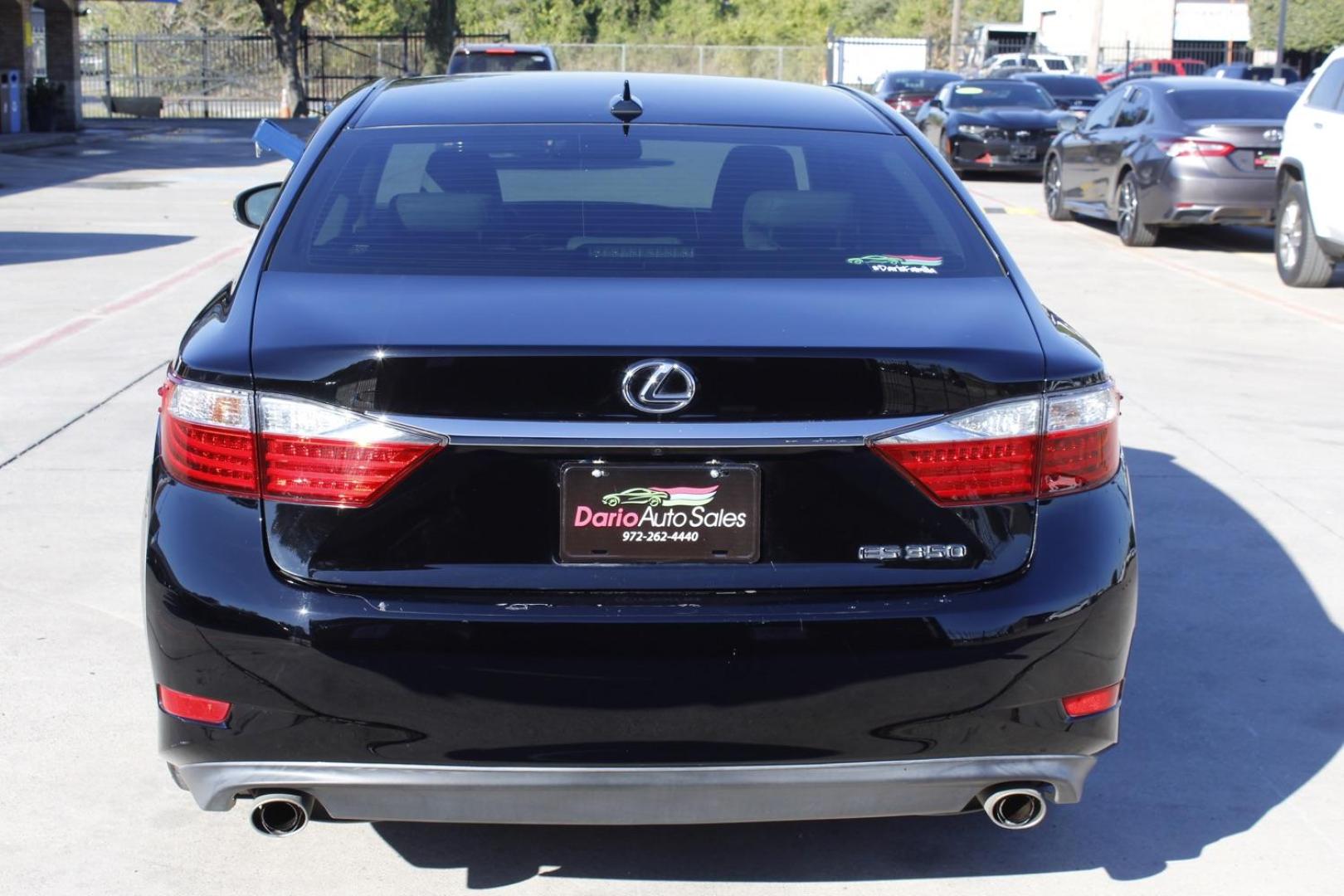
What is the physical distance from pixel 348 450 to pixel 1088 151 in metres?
15.4

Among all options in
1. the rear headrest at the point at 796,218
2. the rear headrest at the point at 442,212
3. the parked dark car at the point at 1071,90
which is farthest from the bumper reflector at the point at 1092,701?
the parked dark car at the point at 1071,90

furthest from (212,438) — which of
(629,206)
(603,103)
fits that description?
(603,103)

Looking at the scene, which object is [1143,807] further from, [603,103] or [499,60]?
[499,60]

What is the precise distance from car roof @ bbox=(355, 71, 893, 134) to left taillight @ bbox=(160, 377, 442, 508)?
120 centimetres

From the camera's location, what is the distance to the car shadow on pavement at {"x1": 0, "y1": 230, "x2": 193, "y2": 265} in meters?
13.7

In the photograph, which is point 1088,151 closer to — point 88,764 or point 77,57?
point 88,764

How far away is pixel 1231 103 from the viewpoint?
612 inches

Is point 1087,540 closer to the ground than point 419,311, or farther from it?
closer to the ground

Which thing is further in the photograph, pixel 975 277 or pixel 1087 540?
pixel 975 277

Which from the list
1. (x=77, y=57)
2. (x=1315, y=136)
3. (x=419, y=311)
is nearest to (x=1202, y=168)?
(x=1315, y=136)

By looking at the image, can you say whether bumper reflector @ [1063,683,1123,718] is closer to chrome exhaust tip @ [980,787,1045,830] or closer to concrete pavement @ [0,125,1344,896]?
chrome exhaust tip @ [980,787,1045,830]

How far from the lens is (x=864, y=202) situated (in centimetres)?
376

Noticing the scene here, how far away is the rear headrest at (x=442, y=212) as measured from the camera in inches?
137

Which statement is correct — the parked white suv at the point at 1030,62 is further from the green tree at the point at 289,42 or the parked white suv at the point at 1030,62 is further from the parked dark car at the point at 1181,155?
the parked dark car at the point at 1181,155
